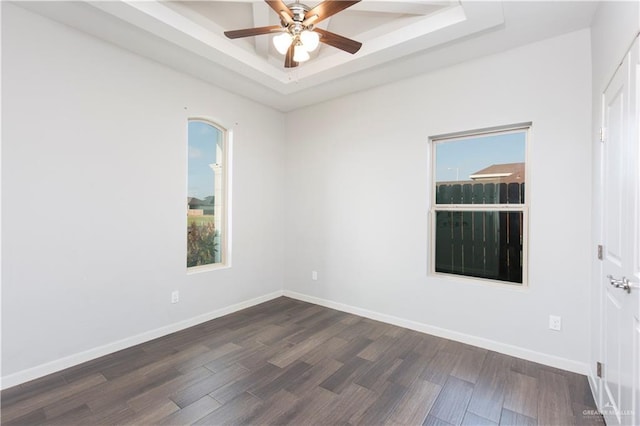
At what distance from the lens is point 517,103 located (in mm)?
2836

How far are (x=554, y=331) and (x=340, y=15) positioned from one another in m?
3.55

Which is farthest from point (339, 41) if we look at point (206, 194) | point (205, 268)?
point (205, 268)

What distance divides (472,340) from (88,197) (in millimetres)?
4019

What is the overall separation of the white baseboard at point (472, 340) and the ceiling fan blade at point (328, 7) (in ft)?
10.4

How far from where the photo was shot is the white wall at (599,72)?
1.71 meters

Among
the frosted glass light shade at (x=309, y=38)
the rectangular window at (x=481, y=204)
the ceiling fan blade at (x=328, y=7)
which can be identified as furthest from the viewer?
the rectangular window at (x=481, y=204)

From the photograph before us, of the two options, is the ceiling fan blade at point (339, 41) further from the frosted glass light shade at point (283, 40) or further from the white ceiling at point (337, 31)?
the white ceiling at point (337, 31)

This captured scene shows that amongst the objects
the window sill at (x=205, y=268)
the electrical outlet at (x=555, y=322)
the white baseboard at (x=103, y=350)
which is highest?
the window sill at (x=205, y=268)

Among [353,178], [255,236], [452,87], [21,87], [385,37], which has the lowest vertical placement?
[255,236]

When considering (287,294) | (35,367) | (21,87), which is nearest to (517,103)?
(287,294)

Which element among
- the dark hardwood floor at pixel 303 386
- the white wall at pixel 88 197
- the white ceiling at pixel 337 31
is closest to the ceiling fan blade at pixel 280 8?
the white ceiling at pixel 337 31

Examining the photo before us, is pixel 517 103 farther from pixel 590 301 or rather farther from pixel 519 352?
pixel 519 352

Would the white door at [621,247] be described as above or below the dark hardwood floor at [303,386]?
above

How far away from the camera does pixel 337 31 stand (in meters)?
3.11
